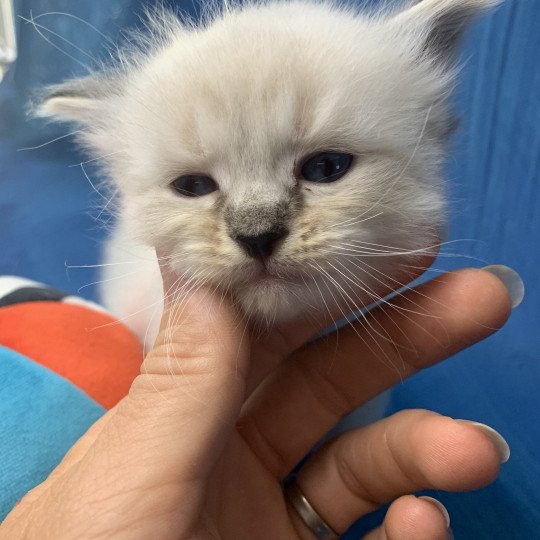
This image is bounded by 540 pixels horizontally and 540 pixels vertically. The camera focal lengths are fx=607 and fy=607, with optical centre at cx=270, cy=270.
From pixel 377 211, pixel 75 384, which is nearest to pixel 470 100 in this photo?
pixel 377 211

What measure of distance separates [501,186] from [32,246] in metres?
1.51

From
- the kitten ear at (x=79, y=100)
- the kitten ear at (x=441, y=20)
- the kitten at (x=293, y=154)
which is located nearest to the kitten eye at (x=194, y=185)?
the kitten at (x=293, y=154)

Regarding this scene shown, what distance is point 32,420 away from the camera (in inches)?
43.6

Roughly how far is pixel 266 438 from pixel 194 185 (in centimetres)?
54

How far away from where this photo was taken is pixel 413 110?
0.88m

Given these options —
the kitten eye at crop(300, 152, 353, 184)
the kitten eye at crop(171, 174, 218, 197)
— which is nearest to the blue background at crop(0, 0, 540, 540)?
the kitten eye at crop(300, 152, 353, 184)

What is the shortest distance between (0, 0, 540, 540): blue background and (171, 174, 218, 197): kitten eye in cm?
39

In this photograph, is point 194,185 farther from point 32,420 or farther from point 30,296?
point 30,296

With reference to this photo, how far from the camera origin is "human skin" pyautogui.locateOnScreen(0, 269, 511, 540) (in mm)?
802

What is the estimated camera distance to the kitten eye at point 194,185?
84cm

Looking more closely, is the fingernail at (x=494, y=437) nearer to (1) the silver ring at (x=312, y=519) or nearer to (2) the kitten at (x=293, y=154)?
(2) the kitten at (x=293, y=154)

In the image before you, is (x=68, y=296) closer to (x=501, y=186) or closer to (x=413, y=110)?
(x=413, y=110)

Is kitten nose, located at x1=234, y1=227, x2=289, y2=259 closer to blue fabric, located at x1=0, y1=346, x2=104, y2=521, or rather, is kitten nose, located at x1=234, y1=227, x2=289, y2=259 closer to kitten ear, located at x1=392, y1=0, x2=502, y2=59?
kitten ear, located at x1=392, y1=0, x2=502, y2=59

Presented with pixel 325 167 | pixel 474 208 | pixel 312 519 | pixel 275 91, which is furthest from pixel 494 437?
pixel 474 208
